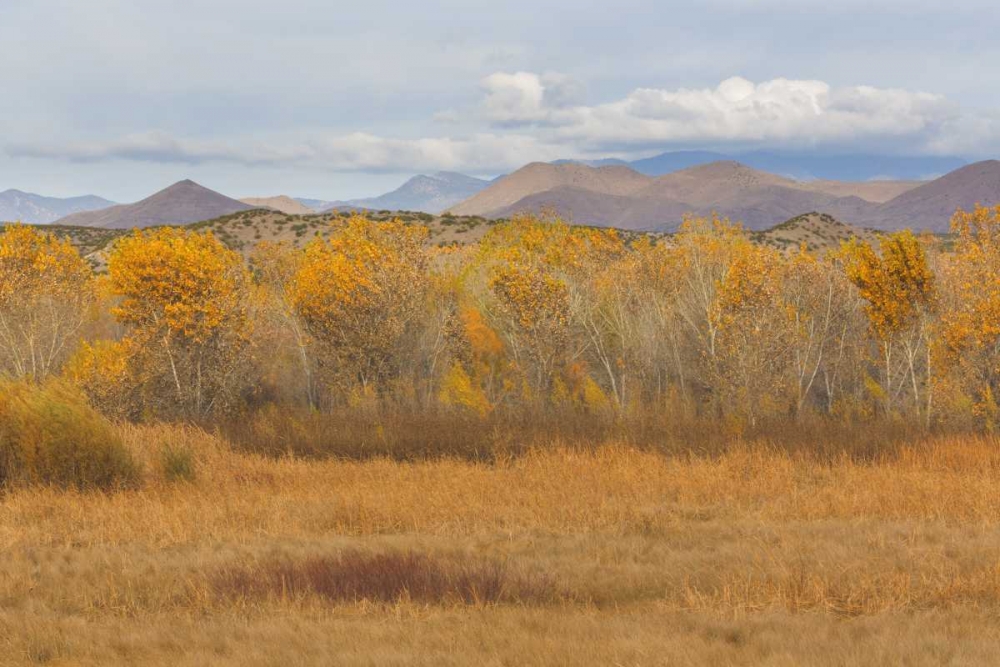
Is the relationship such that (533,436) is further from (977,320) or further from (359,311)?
(977,320)

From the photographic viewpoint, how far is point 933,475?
11.8m

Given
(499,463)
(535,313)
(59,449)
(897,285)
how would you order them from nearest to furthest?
(59,449) < (499,463) < (897,285) < (535,313)

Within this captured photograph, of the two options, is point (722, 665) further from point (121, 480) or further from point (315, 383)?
point (315, 383)

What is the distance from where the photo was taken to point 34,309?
973 inches

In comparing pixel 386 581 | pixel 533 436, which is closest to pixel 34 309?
pixel 533 436

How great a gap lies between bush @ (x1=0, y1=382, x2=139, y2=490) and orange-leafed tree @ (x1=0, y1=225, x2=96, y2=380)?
11612mm

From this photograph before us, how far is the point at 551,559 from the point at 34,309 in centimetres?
2306

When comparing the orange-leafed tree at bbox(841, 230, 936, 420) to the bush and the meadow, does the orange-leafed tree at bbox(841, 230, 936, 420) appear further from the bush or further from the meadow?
the bush

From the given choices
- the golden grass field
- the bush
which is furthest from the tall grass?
the bush

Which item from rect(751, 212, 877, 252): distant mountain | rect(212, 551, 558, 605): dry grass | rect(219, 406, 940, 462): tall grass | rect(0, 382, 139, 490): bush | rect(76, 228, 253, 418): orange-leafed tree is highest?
rect(751, 212, 877, 252): distant mountain

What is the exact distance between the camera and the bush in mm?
12469

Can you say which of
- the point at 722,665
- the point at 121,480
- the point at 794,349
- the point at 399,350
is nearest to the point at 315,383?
the point at 399,350

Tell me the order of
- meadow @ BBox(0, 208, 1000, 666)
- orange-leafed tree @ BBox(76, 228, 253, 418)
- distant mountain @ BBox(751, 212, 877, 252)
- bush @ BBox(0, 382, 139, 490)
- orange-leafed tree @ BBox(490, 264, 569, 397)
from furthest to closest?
distant mountain @ BBox(751, 212, 877, 252) → orange-leafed tree @ BBox(490, 264, 569, 397) → orange-leafed tree @ BBox(76, 228, 253, 418) → bush @ BBox(0, 382, 139, 490) → meadow @ BBox(0, 208, 1000, 666)

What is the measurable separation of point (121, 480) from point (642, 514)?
864 cm
